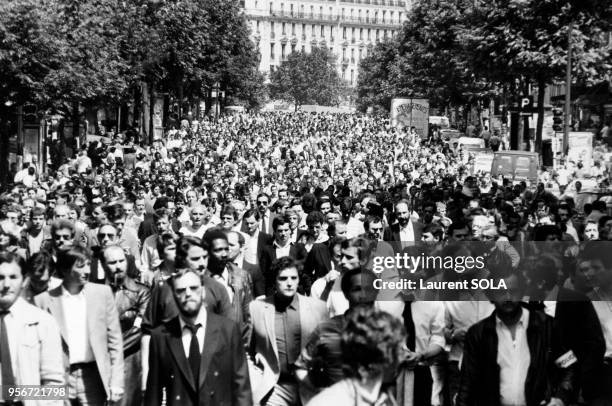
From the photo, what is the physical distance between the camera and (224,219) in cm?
1408

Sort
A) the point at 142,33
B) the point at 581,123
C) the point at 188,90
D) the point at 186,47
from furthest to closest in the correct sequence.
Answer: the point at 188,90 < the point at 581,123 < the point at 186,47 < the point at 142,33

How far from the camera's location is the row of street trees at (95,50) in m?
32.4

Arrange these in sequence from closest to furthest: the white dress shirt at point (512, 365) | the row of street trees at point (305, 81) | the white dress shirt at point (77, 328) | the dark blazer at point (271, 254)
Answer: the white dress shirt at point (512, 365), the white dress shirt at point (77, 328), the dark blazer at point (271, 254), the row of street trees at point (305, 81)

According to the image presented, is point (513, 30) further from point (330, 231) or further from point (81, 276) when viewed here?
point (81, 276)

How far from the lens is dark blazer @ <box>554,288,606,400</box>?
25.4ft

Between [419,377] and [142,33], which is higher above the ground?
[142,33]

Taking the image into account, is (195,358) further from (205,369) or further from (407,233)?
(407,233)

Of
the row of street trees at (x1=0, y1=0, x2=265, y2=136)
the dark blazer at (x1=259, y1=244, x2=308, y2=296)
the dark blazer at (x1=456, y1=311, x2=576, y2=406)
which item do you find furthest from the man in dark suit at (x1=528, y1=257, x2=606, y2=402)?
the row of street trees at (x1=0, y1=0, x2=265, y2=136)

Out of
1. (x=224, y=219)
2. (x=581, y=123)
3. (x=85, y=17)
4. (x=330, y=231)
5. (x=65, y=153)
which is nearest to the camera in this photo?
(x=330, y=231)

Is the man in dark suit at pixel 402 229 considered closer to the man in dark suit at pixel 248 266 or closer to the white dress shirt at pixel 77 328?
the man in dark suit at pixel 248 266

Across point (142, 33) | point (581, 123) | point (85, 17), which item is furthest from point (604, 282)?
point (581, 123)

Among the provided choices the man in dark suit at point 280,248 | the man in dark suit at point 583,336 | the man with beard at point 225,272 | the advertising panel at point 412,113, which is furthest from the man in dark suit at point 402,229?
the advertising panel at point 412,113

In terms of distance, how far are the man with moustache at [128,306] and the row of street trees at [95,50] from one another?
23.2 meters

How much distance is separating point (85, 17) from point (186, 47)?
20.0m
